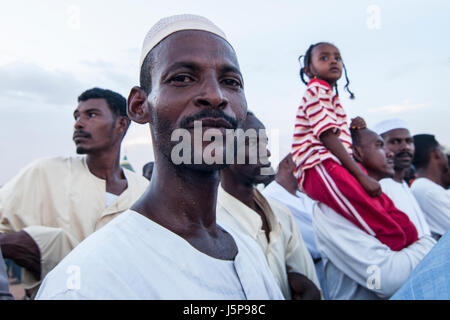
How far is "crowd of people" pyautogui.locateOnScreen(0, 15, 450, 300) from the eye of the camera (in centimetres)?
120

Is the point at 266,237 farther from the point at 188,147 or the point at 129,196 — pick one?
the point at 188,147

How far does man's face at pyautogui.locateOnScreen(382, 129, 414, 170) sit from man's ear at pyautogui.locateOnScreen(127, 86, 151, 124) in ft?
11.8

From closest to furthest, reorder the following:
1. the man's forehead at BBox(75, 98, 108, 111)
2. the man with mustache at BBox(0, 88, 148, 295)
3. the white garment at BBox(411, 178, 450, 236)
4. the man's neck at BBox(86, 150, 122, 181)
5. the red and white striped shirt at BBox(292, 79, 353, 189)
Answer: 1. the man with mustache at BBox(0, 88, 148, 295)
2. the red and white striped shirt at BBox(292, 79, 353, 189)
3. the man's neck at BBox(86, 150, 122, 181)
4. the man's forehead at BBox(75, 98, 108, 111)
5. the white garment at BBox(411, 178, 450, 236)

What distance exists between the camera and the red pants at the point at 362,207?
2.73 metres

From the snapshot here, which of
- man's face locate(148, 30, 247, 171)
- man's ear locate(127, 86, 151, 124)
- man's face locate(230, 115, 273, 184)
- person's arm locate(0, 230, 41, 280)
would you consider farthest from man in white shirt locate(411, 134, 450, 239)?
person's arm locate(0, 230, 41, 280)

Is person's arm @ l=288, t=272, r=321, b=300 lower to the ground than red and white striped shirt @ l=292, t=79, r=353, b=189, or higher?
lower

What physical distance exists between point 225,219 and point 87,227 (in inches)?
44.6

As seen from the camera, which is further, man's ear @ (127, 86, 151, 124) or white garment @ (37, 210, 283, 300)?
man's ear @ (127, 86, 151, 124)

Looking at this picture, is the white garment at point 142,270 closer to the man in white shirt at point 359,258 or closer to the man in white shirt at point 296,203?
the man in white shirt at point 359,258

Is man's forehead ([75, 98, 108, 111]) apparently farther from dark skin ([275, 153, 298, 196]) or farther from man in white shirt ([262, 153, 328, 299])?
dark skin ([275, 153, 298, 196])

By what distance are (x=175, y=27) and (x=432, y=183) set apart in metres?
4.13

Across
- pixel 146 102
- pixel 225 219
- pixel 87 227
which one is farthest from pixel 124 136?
pixel 146 102

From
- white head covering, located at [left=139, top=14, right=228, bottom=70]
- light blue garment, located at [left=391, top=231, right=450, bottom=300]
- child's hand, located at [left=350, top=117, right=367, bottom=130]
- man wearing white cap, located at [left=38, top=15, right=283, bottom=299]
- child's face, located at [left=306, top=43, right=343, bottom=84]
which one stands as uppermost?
child's face, located at [left=306, top=43, right=343, bottom=84]
